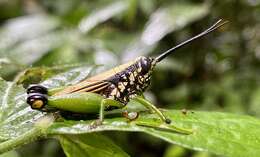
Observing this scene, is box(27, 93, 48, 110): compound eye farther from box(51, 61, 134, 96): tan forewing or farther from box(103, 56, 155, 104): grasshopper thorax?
box(103, 56, 155, 104): grasshopper thorax

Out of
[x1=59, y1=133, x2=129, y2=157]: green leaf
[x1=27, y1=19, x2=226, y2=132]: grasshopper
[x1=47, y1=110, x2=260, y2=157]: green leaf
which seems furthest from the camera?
[x1=27, y1=19, x2=226, y2=132]: grasshopper

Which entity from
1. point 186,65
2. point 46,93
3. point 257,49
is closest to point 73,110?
point 46,93

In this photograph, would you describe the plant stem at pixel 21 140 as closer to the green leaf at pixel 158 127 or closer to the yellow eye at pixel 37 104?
the green leaf at pixel 158 127

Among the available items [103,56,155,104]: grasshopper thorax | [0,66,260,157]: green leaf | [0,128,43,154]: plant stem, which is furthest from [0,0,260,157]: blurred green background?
[0,128,43,154]: plant stem

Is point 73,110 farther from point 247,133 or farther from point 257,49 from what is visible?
point 257,49

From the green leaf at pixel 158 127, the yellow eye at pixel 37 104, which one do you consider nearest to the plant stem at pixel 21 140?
the green leaf at pixel 158 127
